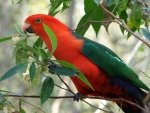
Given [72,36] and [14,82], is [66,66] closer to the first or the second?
[72,36]

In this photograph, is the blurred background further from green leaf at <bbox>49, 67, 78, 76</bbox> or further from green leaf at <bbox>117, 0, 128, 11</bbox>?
green leaf at <bbox>49, 67, 78, 76</bbox>

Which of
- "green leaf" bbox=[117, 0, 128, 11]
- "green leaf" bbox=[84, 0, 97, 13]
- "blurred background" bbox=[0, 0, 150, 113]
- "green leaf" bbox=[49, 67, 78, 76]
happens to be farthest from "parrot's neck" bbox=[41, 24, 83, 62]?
"blurred background" bbox=[0, 0, 150, 113]

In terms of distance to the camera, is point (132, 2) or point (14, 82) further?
point (14, 82)

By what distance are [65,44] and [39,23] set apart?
0.26 m

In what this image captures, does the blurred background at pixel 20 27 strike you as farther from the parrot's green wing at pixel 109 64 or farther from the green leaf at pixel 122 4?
the green leaf at pixel 122 4

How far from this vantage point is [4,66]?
21.0 feet

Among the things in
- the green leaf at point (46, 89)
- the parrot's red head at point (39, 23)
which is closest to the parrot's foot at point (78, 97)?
the parrot's red head at point (39, 23)

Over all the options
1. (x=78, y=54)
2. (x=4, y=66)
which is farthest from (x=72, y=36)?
(x=4, y=66)

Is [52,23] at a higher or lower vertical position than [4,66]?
lower

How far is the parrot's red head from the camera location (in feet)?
8.14

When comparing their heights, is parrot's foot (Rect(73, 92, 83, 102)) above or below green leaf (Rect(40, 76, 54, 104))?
above

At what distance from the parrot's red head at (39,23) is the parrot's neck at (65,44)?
0.05 ft

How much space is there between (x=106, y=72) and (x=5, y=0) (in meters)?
4.40

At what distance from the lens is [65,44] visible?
2373 millimetres
